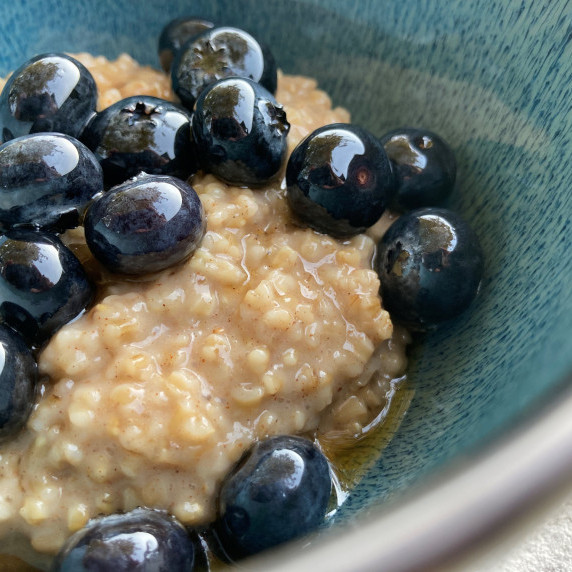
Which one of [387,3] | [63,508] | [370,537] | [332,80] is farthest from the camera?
[332,80]

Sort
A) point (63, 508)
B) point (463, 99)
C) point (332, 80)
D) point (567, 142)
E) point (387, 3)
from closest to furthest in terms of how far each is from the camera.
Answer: point (63, 508)
point (567, 142)
point (463, 99)
point (387, 3)
point (332, 80)

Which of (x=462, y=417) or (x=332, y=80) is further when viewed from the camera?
(x=332, y=80)

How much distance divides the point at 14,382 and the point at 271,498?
379 millimetres

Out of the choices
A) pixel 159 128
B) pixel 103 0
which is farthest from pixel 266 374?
pixel 103 0

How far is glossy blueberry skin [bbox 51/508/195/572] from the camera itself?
0.84 metres

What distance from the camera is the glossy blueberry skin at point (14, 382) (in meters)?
→ 0.95

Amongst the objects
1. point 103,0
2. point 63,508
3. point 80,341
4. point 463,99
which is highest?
point 463,99

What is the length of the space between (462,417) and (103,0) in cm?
119

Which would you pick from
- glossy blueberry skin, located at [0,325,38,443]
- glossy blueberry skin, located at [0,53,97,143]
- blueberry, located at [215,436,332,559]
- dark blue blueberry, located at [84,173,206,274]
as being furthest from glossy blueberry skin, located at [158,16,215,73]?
blueberry, located at [215,436,332,559]

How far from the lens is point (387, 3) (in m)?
1.42

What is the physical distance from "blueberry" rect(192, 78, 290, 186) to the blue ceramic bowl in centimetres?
39

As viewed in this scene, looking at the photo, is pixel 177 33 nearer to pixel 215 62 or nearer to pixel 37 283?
pixel 215 62

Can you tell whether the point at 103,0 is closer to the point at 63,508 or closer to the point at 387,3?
the point at 387,3

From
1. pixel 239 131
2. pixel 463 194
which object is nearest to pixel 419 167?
pixel 463 194
